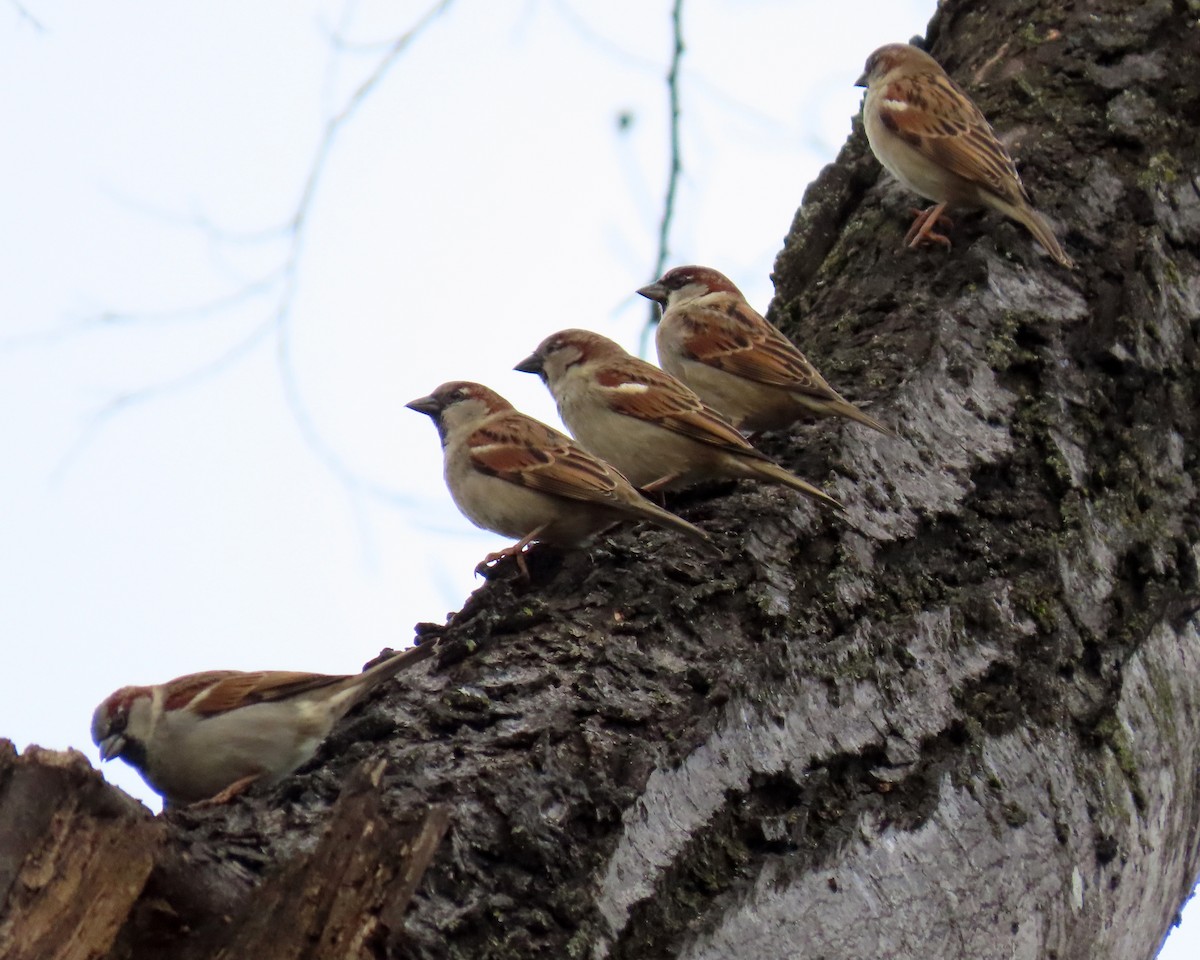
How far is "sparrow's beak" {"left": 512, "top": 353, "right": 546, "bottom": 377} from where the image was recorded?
4484mm

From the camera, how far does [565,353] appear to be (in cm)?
438

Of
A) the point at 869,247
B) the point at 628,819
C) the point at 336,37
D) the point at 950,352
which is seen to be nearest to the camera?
the point at 628,819

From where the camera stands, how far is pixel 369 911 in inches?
58.0

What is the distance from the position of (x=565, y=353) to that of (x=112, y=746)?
1929 mm

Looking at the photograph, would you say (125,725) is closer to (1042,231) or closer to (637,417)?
(637,417)

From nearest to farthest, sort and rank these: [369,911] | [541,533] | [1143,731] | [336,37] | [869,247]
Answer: [369,911] < [1143,731] < [541,533] < [869,247] < [336,37]

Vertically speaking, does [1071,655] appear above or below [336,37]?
below

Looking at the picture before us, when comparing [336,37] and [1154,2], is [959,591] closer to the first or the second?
[1154,2]

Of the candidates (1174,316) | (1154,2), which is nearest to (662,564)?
(1174,316)

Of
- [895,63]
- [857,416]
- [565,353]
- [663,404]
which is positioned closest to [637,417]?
[663,404]

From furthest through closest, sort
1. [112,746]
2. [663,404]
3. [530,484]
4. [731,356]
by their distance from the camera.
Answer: [731,356]
[663,404]
[530,484]
[112,746]

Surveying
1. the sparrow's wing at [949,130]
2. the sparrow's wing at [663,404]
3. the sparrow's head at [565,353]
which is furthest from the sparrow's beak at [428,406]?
the sparrow's wing at [949,130]

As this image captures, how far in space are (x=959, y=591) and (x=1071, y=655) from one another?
0.21m

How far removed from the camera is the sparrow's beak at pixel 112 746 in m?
2.94
